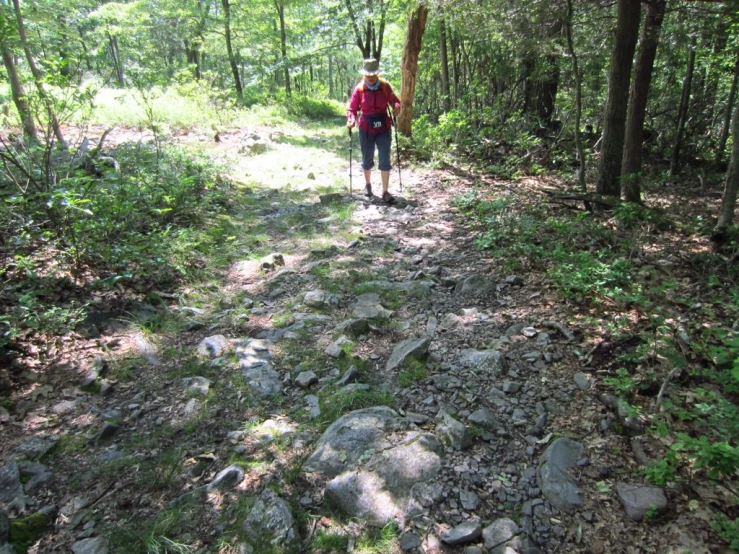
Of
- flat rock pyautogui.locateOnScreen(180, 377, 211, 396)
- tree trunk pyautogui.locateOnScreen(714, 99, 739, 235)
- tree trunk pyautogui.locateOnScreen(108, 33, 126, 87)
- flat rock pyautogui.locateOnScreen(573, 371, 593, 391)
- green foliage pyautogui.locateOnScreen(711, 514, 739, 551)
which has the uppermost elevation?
tree trunk pyautogui.locateOnScreen(108, 33, 126, 87)

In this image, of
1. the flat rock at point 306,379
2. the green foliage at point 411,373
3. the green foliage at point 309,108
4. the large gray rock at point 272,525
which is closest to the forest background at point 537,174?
the green foliage at point 411,373

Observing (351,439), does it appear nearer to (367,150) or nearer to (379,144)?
Answer: (379,144)

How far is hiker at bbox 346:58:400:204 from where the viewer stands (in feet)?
24.6

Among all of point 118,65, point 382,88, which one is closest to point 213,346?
point 382,88

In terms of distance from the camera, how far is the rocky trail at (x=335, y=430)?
2209mm

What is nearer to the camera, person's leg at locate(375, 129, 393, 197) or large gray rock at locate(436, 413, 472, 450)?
large gray rock at locate(436, 413, 472, 450)

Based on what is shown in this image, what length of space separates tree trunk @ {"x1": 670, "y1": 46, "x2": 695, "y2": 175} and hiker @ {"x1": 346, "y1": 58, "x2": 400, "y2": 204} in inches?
225

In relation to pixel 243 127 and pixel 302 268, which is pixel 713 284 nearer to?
pixel 302 268

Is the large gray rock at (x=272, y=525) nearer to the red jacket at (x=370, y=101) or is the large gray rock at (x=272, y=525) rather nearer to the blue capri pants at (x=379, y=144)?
the blue capri pants at (x=379, y=144)

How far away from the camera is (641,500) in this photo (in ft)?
7.28

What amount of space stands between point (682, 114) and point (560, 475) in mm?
9595

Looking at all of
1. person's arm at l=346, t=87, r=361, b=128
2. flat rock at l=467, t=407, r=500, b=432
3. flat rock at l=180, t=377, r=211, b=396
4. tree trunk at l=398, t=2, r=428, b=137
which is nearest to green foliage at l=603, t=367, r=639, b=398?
flat rock at l=467, t=407, r=500, b=432

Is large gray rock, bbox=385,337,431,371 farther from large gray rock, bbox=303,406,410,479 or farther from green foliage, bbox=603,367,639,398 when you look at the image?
green foliage, bbox=603,367,639,398

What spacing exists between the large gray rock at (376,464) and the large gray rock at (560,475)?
602 millimetres
